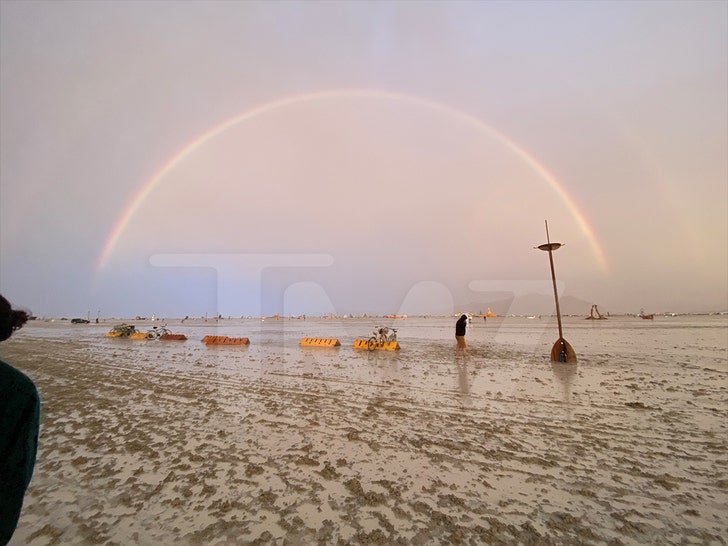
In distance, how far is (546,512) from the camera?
13.7 feet

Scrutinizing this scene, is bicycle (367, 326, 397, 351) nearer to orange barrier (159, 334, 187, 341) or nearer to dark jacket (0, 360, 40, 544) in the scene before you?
orange barrier (159, 334, 187, 341)

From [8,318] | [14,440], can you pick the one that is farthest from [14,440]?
[8,318]

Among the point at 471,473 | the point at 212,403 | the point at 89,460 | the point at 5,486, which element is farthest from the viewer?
the point at 212,403

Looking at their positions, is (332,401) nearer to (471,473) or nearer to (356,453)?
(356,453)

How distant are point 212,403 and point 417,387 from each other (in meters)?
6.20

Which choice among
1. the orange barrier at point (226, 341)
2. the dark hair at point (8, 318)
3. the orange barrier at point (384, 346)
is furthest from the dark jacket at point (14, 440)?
the orange barrier at point (226, 341)

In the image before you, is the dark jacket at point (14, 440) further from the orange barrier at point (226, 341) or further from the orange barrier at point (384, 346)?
the orange barrier at point (226, 341)

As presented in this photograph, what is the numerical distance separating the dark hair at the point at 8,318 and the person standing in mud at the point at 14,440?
0.97 feet

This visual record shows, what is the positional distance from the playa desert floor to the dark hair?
284 cm

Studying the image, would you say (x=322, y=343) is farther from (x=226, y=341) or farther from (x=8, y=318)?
(x=8, y=318)

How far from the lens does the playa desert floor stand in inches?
154

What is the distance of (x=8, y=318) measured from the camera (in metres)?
2.32

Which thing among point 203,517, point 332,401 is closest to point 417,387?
point 332,401

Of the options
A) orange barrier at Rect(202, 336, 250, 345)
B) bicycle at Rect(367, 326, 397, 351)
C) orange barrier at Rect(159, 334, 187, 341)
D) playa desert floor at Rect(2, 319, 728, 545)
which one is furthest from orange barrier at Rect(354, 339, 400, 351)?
orange barrier at Rect(159, 334, 187, 341)
